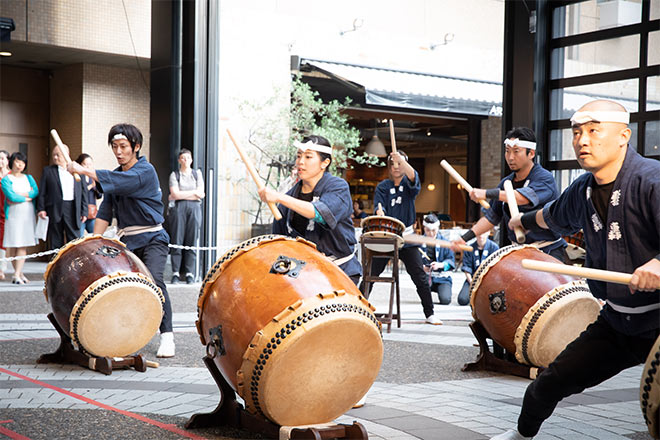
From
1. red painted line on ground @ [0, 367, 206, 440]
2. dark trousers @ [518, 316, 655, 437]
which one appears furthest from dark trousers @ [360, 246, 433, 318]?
dark trousers @ [518, 316, 655, 437]

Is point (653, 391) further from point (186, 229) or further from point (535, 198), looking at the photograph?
point (186, 229)

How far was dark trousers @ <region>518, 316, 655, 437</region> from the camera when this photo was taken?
2797 millimetres

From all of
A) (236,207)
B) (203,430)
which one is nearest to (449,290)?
(236,207)

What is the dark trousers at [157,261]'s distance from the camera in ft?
16.5

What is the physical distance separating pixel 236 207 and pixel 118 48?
3.18 meters

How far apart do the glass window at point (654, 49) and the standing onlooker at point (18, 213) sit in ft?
23.0

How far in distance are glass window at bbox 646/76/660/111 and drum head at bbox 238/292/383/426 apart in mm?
3969

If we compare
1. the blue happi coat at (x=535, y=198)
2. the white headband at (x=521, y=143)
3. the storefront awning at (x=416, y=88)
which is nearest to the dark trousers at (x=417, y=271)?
the blue happi coat at (x=535, y=198)

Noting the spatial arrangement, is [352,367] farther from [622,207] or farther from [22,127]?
[22,127]

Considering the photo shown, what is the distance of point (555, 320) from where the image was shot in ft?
14.6

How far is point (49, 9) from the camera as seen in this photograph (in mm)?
11383

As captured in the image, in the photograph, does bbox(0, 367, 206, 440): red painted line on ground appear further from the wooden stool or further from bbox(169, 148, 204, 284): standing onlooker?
bbox(169, 148, 204, 284): standing onlooker

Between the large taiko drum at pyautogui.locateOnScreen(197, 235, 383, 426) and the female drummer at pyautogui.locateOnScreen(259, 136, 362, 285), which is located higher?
the female drummer at pyautogui.locateOnScreen(259, 136, 362, 285)

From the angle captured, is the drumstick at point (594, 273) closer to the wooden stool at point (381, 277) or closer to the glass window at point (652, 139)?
the glass window at point (652, 139)
